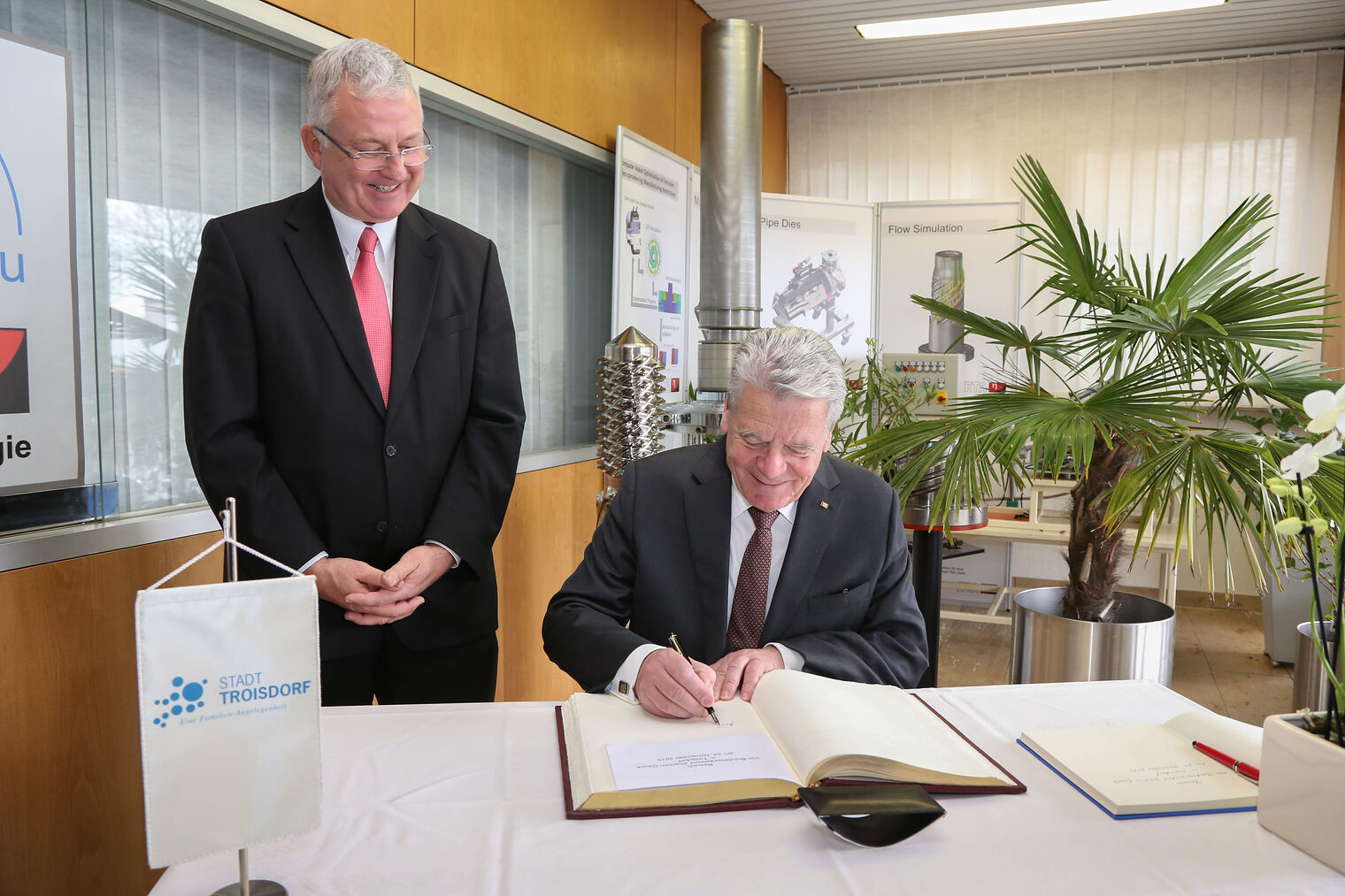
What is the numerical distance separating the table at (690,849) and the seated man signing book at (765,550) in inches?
17.6

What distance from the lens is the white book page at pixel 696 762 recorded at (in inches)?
44.8

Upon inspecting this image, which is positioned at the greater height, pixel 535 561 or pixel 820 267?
pixel 820 267

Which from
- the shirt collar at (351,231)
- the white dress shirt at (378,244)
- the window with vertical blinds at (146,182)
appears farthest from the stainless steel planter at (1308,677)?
the window with vertical blinds at (146,182)

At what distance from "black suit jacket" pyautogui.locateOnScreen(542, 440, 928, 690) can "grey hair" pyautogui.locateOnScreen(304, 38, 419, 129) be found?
2.74 ft

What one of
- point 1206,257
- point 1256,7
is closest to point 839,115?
point 1256,7

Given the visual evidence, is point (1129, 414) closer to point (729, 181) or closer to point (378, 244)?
point (378, 244)

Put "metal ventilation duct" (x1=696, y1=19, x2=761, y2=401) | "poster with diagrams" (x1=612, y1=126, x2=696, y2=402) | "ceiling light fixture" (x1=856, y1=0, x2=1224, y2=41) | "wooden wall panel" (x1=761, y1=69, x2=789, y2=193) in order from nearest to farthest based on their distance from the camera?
"poster with diagrams" (x1=612, y1=126, x2=696, y2=402)
"metal ventilation duct" (x1=696, y1=19, x2=761, y2=401)
"ceiling light fixture" (x1=856, y1=0, x2=1224, y2=41)
"wooden wall panel" (x1=761, y1=69, x2=789, y2=193)

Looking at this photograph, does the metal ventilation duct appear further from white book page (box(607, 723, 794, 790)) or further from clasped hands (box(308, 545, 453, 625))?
white book page (box(607, 723, 794, 790))

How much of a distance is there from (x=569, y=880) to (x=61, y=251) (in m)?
1.71

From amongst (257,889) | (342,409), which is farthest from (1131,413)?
(257,889)

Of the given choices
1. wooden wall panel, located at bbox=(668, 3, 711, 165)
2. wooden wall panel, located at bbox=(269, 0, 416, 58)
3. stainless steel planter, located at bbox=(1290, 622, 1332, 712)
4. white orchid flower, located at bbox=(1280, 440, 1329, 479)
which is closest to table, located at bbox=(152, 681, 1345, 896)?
white orchid flower, located at bbox=(1280, 440, 1329, 479)

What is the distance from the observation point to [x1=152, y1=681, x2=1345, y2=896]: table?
96cm

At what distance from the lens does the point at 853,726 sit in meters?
1.20

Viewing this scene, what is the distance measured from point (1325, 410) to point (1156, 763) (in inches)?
21.3
